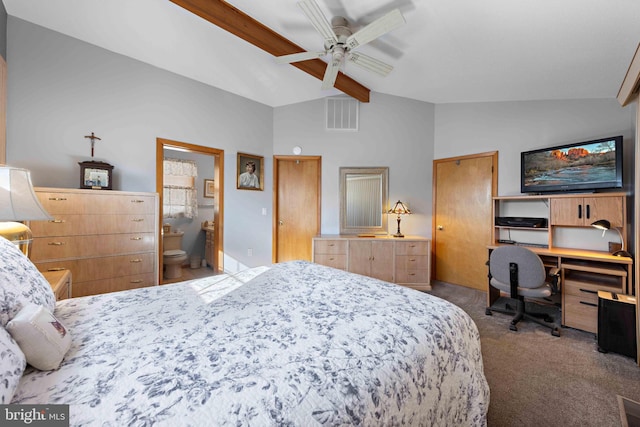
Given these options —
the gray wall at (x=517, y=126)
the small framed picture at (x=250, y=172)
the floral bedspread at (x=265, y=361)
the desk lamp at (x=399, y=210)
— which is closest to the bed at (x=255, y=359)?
the floral bedspread at (x=265, y=361)

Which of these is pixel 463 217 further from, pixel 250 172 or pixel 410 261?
pixel 250 172

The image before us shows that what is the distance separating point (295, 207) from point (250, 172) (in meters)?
0.92

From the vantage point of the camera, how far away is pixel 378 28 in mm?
2002

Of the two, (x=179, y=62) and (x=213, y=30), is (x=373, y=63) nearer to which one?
(x=213, y=30)

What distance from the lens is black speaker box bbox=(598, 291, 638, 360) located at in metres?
2.00

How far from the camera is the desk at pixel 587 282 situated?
7.54 feet

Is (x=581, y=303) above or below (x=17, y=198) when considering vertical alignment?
below

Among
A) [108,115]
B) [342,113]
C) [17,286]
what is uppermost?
[342,113]

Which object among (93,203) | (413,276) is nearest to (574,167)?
(413,276)

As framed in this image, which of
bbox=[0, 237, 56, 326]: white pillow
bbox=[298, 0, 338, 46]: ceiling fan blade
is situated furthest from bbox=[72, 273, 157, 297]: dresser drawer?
bbox=[298, 0, 338, 46]: ceiling fan blade

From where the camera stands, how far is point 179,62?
312 cm

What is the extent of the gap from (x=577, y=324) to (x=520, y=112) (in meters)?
2.55

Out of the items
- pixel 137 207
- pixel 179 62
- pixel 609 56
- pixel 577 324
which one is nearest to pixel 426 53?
pixel 609 56

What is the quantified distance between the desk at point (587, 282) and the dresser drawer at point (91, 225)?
4.24 metres
